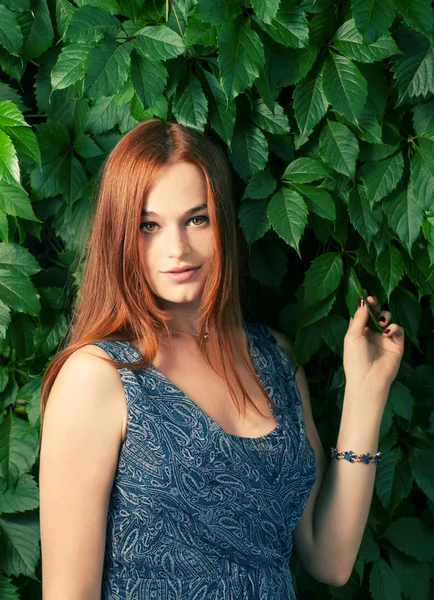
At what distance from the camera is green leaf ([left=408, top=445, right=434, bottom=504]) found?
1.65 meters

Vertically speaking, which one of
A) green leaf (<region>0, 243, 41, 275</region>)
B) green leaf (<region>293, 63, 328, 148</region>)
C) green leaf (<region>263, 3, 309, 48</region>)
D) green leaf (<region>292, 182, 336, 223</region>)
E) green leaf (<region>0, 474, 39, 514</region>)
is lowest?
green leaf (<region>0, 474, 39, 514</region>)

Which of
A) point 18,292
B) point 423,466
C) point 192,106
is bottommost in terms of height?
point 423,466

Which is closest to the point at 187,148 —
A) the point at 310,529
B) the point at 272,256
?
the point at 272,256

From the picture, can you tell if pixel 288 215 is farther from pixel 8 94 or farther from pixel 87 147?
pixel 8 94

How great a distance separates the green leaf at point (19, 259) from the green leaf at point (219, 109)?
1.31ft

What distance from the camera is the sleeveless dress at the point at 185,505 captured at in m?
1.38

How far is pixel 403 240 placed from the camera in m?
1.47

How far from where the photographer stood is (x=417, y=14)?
4.15 ft

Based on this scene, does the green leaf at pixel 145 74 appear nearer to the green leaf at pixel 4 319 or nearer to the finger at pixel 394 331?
the green leaf at pixel 4 319

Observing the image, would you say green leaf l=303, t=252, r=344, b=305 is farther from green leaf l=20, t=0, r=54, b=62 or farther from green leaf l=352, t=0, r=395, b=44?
green leaf l=20, t=0, r=54, b=62

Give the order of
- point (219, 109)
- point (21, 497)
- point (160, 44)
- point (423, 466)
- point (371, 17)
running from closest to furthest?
point (371, 17) < point (160, 44) < point (219, 109) < point (21, 497) < point (423, 466)

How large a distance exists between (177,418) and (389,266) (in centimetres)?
47

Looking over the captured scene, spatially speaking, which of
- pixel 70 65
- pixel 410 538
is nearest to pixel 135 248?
pixel 70 65

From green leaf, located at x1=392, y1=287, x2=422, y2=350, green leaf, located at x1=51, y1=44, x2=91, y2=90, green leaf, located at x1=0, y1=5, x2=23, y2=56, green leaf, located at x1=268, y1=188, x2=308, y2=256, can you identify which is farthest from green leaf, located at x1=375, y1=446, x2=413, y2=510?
green leaf, located at x1=0, y1=5, x2=23, y2=56
